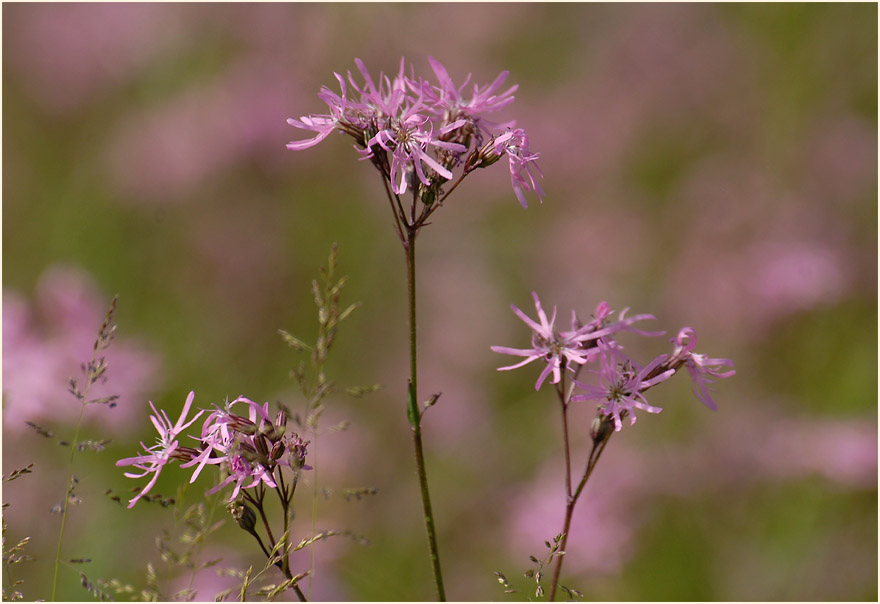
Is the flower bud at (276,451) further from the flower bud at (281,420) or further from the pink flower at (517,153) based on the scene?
the pink flower at (517,153)

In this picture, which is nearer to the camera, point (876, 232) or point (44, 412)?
point (44, 412)

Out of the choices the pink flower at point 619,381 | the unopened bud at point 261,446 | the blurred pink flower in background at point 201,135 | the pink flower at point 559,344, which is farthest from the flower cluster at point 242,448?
the blurred pink flower in background at point 201,135

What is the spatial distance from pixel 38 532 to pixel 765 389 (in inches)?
144

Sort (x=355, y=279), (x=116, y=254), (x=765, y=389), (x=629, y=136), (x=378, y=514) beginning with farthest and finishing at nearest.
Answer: (x=629, y=136), (x=355, y=279), (x=116, y=254), (x=765, y=389), (x=378, y=514)

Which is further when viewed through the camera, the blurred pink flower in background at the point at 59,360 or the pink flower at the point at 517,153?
the blurred pink flower in background at the point at 59,360

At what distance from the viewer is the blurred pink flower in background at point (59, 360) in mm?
2932

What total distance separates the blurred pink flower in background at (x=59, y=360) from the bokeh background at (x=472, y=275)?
1 centimetres

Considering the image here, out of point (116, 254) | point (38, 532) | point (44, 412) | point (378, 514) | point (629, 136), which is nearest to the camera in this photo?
point (44, 412)

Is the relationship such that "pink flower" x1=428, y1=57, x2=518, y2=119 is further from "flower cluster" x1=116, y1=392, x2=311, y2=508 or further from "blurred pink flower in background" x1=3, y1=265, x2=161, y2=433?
"blurred pink flower in background" x1=3, y1=265, x2=161, y2=433

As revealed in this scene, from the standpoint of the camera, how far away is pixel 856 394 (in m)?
4.42

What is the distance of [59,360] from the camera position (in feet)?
10.2

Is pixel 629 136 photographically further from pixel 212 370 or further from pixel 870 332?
pixel 212 370

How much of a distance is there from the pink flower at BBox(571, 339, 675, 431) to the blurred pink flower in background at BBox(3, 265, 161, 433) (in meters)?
1.99

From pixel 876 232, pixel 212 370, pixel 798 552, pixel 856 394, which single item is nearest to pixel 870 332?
pixel 856 394
